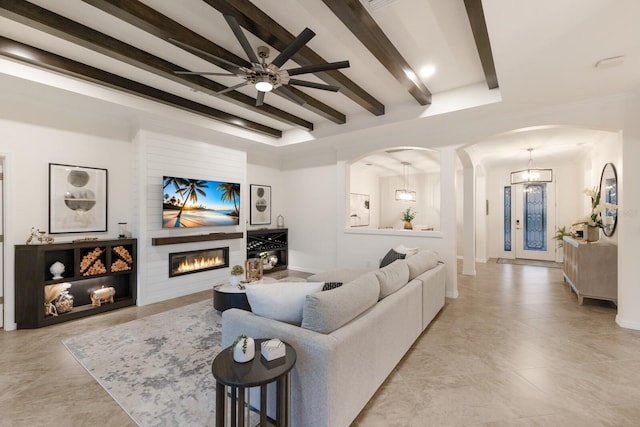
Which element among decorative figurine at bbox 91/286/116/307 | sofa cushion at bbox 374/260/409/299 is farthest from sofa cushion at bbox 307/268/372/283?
decorative figurine at bbox 91/286/116/307

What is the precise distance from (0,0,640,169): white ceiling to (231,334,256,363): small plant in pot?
2.45 metres

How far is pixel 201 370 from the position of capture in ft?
8.25

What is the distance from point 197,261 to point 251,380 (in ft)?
13.7

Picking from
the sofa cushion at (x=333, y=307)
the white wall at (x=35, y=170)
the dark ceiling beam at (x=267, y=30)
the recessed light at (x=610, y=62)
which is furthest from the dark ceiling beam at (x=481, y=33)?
the white wall at (x=35, y=170)

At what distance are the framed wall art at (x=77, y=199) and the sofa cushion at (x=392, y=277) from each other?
13.2 feet

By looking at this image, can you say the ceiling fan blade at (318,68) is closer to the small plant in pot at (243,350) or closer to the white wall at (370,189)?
the small plant in pot at (243,350)

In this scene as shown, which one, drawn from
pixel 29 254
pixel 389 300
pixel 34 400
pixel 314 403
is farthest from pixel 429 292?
pixel 29 254

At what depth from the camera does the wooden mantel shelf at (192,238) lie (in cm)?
447

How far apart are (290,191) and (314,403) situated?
18.4 ft

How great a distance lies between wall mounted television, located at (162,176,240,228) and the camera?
181 inches

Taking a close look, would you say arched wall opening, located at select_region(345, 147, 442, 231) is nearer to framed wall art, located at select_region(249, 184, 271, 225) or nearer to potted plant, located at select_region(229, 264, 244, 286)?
framed wall art, located at select_region(249, 184, 271, 225)

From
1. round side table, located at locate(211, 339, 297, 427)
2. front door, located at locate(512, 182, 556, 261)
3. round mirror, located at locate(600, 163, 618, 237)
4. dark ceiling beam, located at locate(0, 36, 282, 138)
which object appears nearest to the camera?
round side table, located at locate(211, 339, 297, 427)

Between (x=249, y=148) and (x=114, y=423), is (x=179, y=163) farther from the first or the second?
(x=114, y=423)

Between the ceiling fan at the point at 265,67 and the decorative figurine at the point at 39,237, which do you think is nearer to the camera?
the ceiling fan at the point at 265,67
